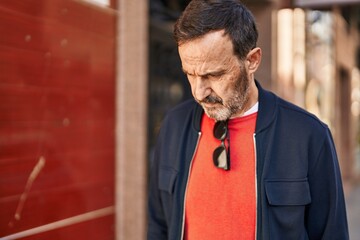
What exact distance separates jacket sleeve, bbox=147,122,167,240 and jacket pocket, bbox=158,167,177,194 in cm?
12

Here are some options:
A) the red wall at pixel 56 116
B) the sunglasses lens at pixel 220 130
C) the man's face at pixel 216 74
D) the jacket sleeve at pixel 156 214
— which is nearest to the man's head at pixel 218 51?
the man's face at pixel 216 74

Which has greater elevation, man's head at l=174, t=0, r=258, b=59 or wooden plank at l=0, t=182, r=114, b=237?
man's head at l=174, t=0, r=258, b=59

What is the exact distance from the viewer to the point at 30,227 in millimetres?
3197

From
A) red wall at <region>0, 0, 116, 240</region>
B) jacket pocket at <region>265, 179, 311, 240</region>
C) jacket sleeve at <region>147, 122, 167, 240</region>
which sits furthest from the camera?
red wall at <region>0, 0, 116, 240</region>

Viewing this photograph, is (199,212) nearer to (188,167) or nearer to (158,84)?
(188,167)

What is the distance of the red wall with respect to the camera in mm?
3055

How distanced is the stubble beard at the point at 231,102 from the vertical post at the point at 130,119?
1.89 meters

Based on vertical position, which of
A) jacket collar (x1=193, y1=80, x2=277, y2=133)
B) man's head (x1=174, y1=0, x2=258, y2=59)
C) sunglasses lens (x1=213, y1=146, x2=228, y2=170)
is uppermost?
man's head (x1=174, y1=0, x2=258, y2=59)

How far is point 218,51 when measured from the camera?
2.24 metres

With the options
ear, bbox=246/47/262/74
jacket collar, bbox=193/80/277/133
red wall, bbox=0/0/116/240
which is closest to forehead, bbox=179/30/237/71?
ear, bbox=246/47/262/74

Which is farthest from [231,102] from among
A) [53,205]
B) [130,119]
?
[130,119]

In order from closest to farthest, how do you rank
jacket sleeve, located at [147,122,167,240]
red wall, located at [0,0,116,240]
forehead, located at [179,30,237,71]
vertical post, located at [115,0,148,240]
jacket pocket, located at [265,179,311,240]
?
forehead, located at [179,30,237,71]
jacket pocket, located at [265,179,311,240]
jacket sleeve, located at [147,122,167,240]
red wall, located at [0,0,116,240]
vertical post, located at [115,0,148,240]

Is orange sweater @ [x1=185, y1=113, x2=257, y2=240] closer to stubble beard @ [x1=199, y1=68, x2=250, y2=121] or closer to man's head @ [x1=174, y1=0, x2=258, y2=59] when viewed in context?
stubble beard @ [x1=199, y1=68, x2=250, y2=121]

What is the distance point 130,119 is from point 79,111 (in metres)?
0.66
